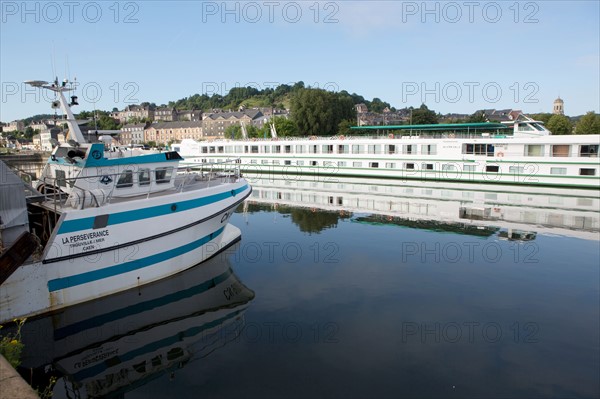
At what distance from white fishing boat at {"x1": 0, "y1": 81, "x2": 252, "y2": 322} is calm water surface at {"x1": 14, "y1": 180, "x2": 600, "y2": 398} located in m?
0.76

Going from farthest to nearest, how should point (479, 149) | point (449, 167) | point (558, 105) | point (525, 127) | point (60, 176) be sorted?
point (558, 105) → point (449, 167) → point (479, 149) → point (525, 127) → point (60, 176)

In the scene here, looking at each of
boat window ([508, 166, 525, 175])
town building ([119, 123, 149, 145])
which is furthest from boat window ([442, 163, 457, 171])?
town building ([119, 123, 149, 145])

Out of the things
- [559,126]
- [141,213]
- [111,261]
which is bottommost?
[111,261]

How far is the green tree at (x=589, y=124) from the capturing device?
7188 centimetres

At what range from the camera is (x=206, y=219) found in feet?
54.6

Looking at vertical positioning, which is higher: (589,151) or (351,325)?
(589,151)

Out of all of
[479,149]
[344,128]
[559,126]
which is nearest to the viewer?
[479,149]

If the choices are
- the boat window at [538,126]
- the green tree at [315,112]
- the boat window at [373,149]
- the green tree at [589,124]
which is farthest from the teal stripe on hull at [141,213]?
the green tree at [589,124]

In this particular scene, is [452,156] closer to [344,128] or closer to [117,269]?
[117,269]

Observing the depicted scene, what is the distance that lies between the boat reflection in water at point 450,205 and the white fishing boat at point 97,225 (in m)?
9.46

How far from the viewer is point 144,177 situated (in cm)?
1628

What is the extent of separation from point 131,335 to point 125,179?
20.9 ft

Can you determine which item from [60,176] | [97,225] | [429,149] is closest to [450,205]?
[429,149]

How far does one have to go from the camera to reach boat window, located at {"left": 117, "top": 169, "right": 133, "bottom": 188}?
51.0 feet
